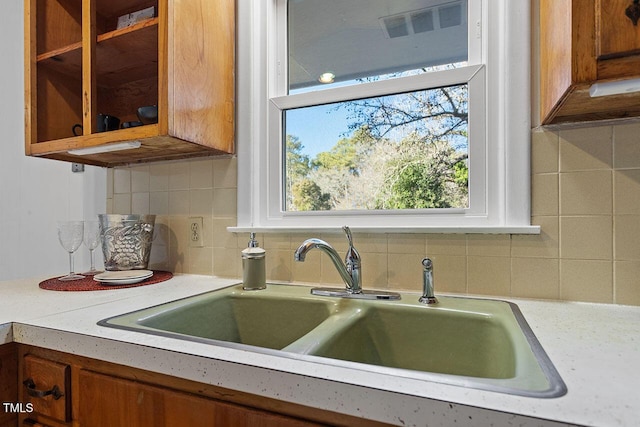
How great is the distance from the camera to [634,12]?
589mm

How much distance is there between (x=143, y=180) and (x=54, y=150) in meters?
0.33

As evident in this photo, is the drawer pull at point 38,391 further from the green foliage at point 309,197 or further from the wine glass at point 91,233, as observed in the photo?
the green foliage at point 309,197

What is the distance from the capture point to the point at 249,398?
0.55 m

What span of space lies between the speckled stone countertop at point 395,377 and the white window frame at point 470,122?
1.07 ft

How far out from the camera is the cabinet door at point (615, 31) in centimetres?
59

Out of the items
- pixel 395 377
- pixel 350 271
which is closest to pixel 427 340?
pixel 350 271

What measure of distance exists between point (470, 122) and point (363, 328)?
708mm

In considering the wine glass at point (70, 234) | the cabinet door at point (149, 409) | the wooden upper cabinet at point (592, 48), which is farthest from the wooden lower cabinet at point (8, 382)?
the wooden upper cabinet at point (592, 48)

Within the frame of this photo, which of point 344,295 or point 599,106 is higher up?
point 599,106

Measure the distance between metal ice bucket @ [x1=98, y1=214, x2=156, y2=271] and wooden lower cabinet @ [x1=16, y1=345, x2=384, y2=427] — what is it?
552mm

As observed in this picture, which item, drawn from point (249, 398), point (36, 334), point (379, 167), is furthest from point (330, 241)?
point (36, 334)

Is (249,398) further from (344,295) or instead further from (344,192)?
(344,192)

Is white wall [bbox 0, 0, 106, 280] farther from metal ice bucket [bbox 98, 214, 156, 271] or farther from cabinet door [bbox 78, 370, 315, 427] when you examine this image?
cabinet door [bbox 78, 370, 315, 427]

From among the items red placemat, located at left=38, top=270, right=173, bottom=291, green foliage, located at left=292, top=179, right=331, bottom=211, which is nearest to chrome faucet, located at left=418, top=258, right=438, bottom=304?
green foliage, located at left=292, top=179, right=331, bottom=211
